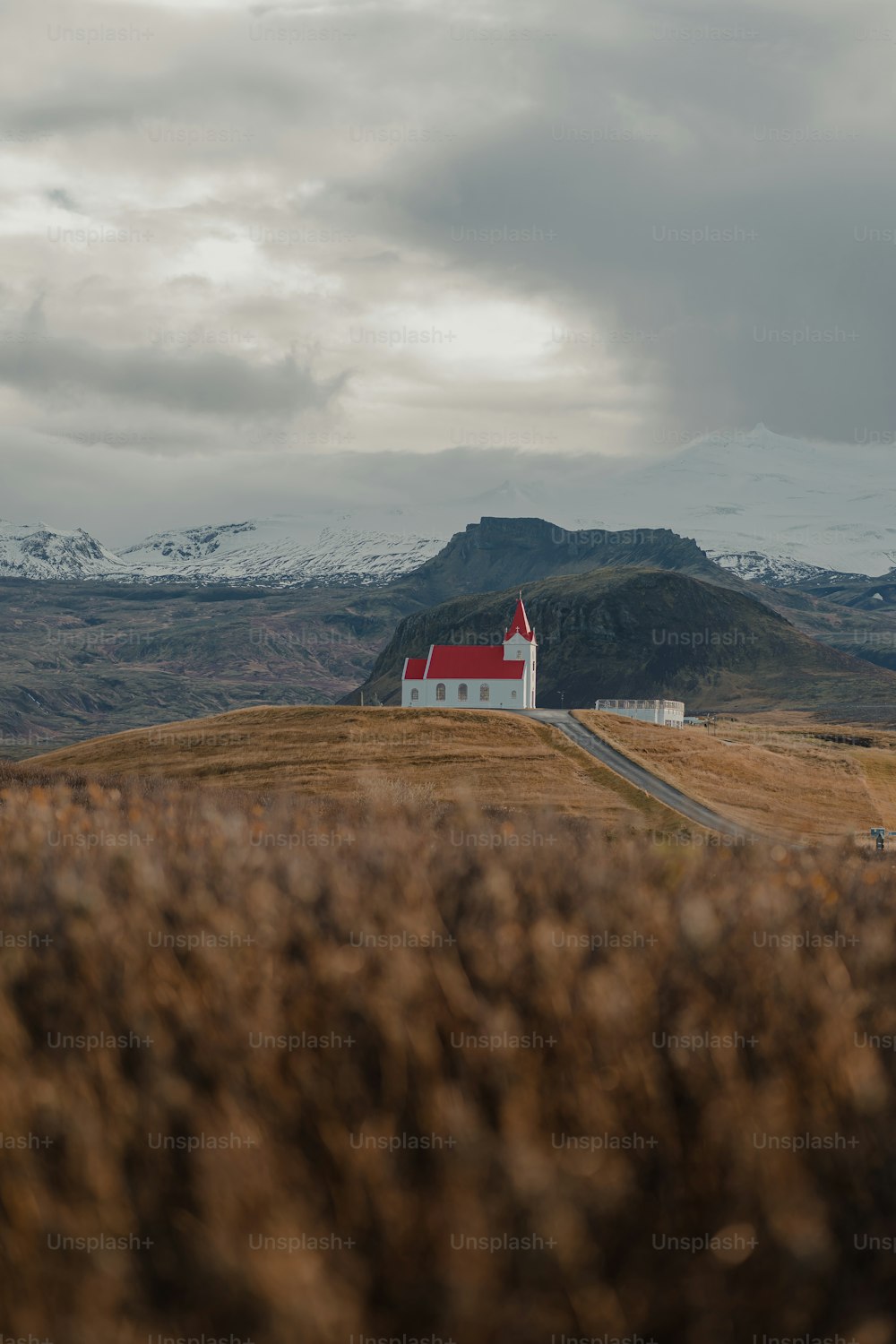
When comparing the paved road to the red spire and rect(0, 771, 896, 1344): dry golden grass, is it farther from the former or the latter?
rect(0, 771, 896, 1344): dry golden grass

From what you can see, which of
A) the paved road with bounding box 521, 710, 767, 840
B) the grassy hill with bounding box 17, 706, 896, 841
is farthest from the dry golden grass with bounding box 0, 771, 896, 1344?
the grassy hill with bounding box 17, 706, 896, 841

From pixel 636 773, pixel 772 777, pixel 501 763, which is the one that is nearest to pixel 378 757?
pixel 501 763

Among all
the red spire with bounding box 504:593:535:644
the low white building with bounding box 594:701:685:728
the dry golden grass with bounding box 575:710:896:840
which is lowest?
the dry golden grass with bounding box 575:710:896:840

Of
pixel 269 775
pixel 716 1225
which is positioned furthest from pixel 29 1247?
pixel 269 775

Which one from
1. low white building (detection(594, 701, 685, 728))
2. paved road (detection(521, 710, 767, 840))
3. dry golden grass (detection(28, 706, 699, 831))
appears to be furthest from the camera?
low white building (detection(594, 701, 685, 728))

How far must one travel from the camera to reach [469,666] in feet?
298

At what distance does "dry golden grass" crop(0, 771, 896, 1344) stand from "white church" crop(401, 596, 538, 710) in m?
83.2

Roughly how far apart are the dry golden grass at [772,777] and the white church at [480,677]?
32.6 feet

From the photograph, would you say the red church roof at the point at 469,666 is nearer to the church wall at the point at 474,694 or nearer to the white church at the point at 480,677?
the white church at the point at 480,677

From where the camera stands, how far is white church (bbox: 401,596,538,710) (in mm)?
89688

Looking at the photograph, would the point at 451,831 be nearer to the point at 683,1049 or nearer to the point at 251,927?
the point at 251,927

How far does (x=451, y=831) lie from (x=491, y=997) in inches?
163

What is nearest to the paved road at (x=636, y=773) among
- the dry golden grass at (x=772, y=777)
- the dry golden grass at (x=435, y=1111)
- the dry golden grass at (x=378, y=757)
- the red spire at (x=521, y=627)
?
the dry golden grass at (x=772, y=777)

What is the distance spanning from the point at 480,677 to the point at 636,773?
30.8 m
